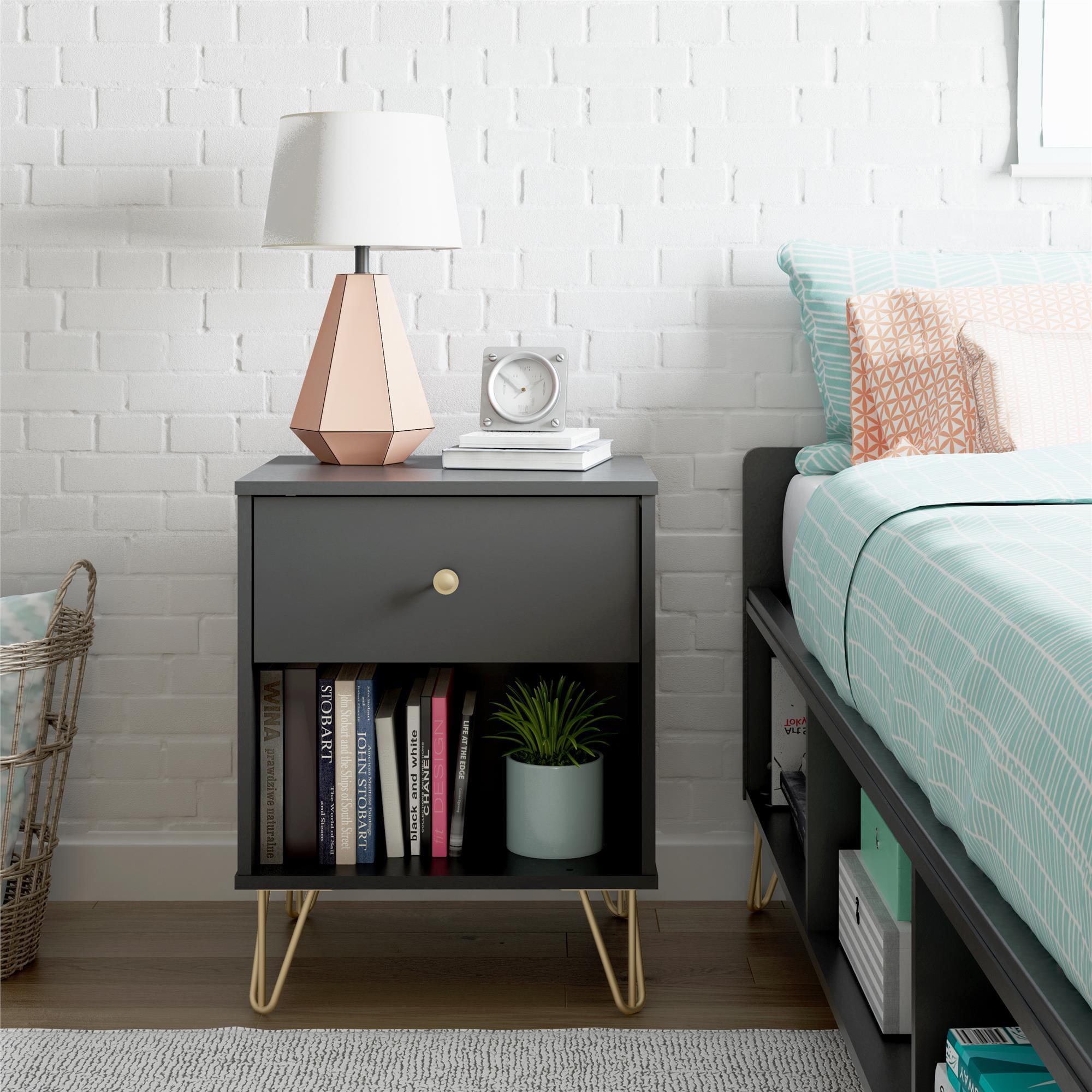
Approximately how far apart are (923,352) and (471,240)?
78 centimetres

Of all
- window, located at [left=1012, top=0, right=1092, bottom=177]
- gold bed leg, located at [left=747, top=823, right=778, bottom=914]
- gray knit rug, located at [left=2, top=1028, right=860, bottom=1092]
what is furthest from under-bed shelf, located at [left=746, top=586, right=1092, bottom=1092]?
window, located at [left=1012, top=0, right=1092, bottom=177]

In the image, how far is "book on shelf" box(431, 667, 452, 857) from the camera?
1.66m

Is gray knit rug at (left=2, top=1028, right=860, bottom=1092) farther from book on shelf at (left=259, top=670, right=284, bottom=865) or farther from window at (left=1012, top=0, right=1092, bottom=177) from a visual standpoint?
window at (left=1012, top=0, right=1092, bottom=177)

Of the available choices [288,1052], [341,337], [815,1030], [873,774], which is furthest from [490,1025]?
[341,337]

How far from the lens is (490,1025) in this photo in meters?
1.59

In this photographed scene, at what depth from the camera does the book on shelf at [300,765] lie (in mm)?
1665

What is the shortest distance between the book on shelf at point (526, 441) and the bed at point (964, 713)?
1.17 ft

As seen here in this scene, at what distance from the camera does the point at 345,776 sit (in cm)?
164

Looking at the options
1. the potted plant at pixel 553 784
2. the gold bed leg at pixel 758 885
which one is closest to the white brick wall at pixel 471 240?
the gold bed leg at pixel 758 885

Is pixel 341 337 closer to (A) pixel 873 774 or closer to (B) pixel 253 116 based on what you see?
(B) pixel 253 116

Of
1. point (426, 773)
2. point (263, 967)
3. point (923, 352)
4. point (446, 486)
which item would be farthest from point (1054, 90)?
point (263, 967)

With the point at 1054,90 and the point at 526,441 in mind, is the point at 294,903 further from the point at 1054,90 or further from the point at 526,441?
the point at 1054,90

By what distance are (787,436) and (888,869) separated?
939 mm

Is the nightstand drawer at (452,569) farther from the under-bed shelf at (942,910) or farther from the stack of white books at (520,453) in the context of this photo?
the under-bed shelf at (942,910)
